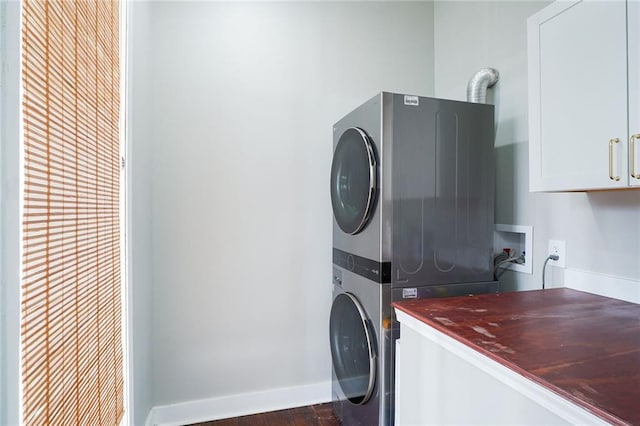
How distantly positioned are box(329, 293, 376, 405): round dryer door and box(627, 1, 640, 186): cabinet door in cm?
115

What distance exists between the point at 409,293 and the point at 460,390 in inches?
22.8

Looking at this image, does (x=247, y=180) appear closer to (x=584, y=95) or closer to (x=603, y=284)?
(x=584, y=95)

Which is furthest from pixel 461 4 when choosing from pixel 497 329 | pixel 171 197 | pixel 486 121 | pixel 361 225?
pixel 171 197

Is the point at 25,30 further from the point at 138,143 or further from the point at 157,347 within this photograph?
the point at 157,347

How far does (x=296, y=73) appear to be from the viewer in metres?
2.21

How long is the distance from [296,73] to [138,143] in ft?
3.80

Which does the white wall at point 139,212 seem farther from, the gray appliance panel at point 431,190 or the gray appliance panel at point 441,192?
the gray appliance panel at point 441,192

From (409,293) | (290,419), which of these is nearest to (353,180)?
(409,293)

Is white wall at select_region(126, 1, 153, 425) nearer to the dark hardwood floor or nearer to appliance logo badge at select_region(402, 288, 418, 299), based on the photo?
the dark hardwood floor

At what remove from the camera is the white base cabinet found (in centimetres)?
70

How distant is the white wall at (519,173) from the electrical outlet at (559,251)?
21 millimetres

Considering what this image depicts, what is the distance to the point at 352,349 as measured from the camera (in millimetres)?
1744

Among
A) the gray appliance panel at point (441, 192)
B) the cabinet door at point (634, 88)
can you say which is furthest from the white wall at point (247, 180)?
the cabinet door at point (634, 88)
